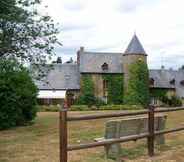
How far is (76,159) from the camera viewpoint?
10.1 meters

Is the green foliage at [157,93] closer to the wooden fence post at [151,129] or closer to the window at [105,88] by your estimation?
the window at [105,88]

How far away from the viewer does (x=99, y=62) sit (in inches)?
2427

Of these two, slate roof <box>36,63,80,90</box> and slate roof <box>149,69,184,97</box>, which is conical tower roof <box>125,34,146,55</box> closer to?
slate roof <box>149,69,184,97</box>

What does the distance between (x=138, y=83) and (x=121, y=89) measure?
103 inches

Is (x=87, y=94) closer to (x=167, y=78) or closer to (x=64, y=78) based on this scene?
(x=64, y=78)

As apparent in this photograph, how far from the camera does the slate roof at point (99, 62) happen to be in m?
60.8

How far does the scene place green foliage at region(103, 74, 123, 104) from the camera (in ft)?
196

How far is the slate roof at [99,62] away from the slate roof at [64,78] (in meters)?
2.01

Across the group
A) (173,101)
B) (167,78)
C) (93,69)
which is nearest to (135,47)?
(93,69)

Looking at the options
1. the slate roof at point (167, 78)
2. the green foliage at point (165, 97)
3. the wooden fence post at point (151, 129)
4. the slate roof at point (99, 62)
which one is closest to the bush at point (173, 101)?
the green foliage at point (165, 97)

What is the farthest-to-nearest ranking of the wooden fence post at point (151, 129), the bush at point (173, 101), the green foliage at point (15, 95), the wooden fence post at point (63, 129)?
the bush at point (173, 101), the green foliage at point (15, 95), the wooden fence post at point (151, 129), the wooden fence post at point (63, 129)

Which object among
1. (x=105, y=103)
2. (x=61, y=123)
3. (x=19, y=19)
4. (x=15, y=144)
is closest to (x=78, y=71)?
(x=105, y=103)

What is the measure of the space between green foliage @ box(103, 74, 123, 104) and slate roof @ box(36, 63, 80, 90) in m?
4.25


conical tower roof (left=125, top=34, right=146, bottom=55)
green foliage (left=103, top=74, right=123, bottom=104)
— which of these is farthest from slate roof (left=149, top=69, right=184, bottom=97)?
green foliage (left=103, top=74, right=123, bottom=104)
